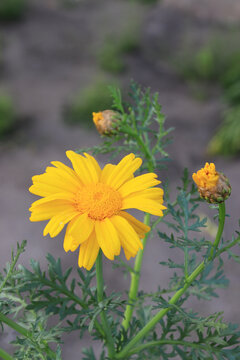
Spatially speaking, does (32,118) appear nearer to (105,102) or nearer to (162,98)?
(105,102)

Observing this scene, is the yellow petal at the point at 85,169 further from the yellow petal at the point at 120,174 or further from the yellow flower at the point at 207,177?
the yellow flower at the point at 207,177

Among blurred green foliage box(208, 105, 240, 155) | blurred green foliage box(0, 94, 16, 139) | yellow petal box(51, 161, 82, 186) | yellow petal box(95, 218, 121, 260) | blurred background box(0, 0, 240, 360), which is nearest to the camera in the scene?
yellow petal box(95, 218, 121, 260)

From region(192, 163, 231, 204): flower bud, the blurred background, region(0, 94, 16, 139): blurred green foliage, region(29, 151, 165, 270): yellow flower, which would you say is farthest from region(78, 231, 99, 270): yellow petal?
region(0, 94, 16, 139): blurred green foliage

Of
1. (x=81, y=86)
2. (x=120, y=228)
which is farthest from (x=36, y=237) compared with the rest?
(x=81, y=86)

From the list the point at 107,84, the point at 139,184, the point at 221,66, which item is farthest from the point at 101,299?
the point at 221,66

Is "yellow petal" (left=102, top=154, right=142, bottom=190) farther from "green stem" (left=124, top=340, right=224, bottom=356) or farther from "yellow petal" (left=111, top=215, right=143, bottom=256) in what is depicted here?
"green stem" (left=124, top=340, right=224, bottom=356)

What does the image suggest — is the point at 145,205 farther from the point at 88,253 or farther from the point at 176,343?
the point at 176,343
